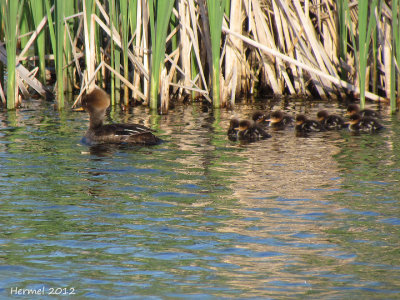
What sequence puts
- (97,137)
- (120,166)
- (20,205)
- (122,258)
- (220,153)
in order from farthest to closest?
1. (97,137)
2. (220,153)
3. (120,166)
4. (20,205)
5. (122,258)

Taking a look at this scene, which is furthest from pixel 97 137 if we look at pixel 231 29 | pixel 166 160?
pixel 231 29

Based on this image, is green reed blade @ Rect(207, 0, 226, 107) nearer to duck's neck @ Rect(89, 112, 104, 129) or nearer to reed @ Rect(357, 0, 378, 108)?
reed @ Rect(357, 0, 378, 108)

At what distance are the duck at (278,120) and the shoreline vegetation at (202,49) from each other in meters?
1.10

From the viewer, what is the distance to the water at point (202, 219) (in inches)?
172

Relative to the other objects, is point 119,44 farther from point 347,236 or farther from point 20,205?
point 347,236

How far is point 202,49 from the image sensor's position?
1169cm

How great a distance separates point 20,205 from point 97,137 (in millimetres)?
3004

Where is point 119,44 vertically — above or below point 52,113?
above

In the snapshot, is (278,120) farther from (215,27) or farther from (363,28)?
(363,28)

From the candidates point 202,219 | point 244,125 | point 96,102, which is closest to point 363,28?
point 244,125

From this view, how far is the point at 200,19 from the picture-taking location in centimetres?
1153

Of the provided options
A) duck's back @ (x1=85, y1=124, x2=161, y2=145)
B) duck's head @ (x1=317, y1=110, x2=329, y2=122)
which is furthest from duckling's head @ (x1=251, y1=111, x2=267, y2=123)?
duck's back @ (x1=85, y1=124, x2=161, y2=145)

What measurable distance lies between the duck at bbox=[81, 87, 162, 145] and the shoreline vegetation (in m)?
1.22

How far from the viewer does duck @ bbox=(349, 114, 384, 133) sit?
944 centimetres
